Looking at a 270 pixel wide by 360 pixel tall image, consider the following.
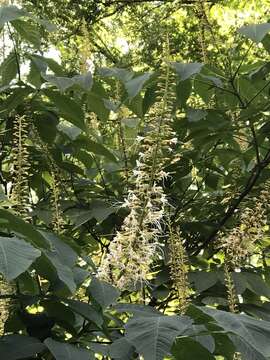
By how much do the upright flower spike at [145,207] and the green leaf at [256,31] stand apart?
0.34 m

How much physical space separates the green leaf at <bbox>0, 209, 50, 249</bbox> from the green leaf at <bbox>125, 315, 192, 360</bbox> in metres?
0.29

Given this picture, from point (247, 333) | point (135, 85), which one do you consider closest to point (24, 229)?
point (247, 333)

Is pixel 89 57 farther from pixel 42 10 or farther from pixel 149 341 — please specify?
pixel 42 10

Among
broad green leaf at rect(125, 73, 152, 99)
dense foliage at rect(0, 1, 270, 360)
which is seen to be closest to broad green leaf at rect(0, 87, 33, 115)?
dense foliage at rect(0, 1, 270, 360)

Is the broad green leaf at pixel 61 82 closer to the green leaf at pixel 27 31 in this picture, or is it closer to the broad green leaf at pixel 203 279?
the green leaf at pixel 27 31

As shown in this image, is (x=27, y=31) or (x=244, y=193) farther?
(x=244, y=193)

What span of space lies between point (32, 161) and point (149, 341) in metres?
1.37

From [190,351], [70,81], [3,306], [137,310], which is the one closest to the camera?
[190,351]

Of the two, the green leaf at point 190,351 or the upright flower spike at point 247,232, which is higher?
the upright flower spike at point 247,232

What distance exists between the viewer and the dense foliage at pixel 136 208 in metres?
1.42

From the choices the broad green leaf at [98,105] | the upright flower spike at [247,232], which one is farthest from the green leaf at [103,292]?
the broad green leaf at [98,105]

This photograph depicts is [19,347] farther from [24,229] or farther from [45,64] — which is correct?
[45,64]

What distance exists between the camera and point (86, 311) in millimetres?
1551

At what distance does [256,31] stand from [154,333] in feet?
3.87
